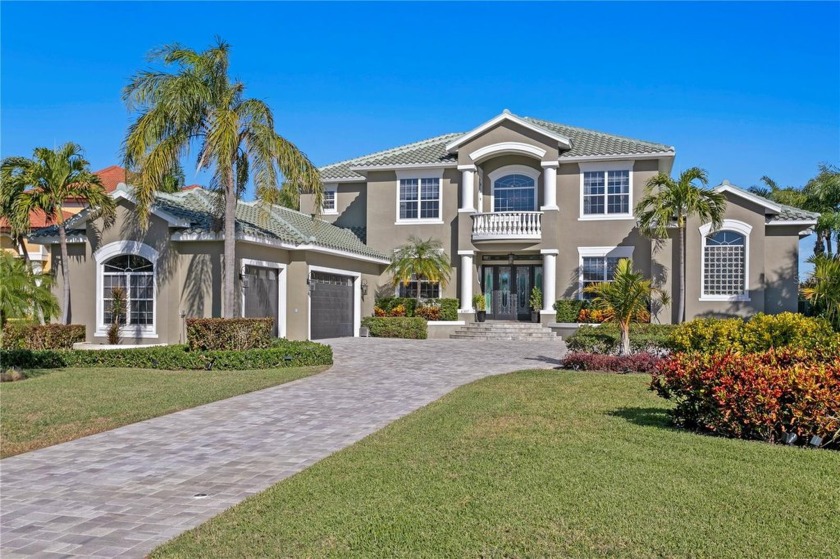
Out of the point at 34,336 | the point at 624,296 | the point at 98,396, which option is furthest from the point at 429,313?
the point at 98,396

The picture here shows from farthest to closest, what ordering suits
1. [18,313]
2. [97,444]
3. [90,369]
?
[18,313], [90,369], [97,444]

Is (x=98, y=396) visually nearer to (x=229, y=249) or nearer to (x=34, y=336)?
(x=229, y=249)

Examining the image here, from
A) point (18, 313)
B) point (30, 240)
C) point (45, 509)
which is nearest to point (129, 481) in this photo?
point (45, 509)

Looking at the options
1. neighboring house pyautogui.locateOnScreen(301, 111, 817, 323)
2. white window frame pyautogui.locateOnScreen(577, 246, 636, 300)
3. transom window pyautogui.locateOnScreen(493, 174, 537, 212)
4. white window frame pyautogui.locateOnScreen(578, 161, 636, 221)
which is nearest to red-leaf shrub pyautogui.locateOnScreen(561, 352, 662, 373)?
neighboring house pyautogui.locateOnScreen(301, 111, 817, 323)

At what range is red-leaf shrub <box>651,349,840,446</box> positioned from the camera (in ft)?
26.0

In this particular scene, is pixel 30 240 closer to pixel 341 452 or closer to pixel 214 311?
pixel 214 311

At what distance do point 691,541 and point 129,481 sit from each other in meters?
5.40

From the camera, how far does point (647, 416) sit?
33.2 feet

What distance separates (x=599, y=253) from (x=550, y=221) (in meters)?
2.31

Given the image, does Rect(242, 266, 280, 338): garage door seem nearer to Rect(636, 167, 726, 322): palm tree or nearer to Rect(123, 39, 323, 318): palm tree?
Rect(123, 39, 323, 318): palm tree

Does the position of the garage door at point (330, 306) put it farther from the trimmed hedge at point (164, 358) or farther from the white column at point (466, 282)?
the trimmed hedge at point (164, 358)

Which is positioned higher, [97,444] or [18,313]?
[18,313]

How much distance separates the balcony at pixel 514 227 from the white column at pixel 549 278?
2.62ft

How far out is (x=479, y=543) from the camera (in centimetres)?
519
